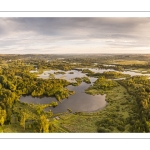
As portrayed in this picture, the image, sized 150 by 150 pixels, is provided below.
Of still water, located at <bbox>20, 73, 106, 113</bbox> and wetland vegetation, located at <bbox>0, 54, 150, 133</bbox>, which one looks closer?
wetland vegetation, located at <bbox>0, 54, 150, 133</bbox>

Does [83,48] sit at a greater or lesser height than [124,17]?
lesser

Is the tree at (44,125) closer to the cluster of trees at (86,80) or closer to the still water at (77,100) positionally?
the still water at (77,100)

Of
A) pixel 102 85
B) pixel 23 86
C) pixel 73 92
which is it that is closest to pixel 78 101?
pixel 73 92

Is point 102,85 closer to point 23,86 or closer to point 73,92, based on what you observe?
point 73,92

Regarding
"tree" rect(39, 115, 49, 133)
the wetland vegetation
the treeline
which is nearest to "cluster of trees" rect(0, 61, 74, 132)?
the wetland vegetation

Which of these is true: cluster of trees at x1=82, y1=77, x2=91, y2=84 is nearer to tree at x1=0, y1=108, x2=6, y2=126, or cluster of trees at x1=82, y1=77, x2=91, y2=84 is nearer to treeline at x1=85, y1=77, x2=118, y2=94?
treeline at x1=85, y1=77, x2=118, y2=94

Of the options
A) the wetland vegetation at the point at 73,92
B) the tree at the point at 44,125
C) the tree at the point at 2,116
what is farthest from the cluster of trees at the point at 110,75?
the tree at the point at 2,116
